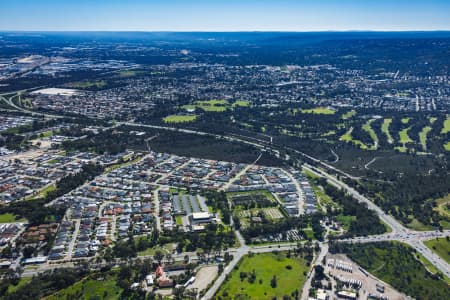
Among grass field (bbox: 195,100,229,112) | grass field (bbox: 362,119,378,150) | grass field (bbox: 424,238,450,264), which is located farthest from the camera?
grass field (bbox: 195,100,229,112)

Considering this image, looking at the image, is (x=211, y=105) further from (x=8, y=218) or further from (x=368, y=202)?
(x=8, y=218)

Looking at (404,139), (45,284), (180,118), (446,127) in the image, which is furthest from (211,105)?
(45,284)

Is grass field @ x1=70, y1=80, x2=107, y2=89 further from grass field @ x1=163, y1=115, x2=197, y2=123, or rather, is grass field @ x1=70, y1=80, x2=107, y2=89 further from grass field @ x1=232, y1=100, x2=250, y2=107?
grass field @ x1=163, y1=115, x2=197, y2=123

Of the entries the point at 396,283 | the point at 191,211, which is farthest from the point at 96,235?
the point at 396,283

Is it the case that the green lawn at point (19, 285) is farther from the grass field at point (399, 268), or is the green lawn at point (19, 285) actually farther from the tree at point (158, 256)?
the grass field at point (399, 268)

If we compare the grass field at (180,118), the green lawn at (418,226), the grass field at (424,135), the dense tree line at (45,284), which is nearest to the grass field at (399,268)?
the green lawn at (418,226)

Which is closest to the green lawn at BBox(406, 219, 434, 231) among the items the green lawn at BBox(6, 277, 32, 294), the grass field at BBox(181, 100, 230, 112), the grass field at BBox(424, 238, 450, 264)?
the grass field at BBox(424, 238, 450, 264)
